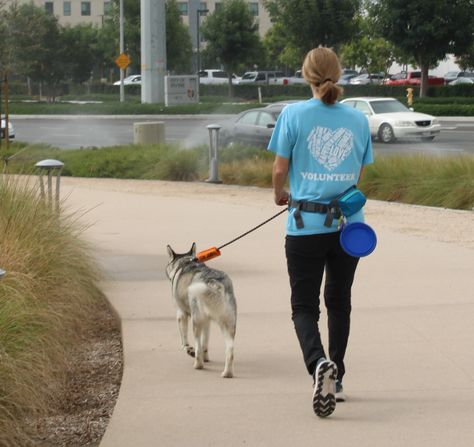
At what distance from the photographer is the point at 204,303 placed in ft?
21.6

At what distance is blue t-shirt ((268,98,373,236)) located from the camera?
5.81 m

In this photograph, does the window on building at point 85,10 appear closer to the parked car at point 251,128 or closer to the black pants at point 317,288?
the parked car at point 251,128

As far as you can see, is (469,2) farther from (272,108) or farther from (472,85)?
(272,108)

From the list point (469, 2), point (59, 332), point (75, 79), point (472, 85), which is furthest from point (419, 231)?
point (75, 79)

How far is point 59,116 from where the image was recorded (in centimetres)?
4938

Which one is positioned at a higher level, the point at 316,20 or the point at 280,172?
the point at 316,20

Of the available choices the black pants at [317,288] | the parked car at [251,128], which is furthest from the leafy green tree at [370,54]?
the black pants at [317,288]

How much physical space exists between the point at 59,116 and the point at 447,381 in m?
44.1

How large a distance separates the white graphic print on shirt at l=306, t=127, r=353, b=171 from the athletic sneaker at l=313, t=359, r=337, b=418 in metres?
0.98

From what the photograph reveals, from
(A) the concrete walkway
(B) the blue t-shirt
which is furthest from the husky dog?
(B) the blue t-shirt

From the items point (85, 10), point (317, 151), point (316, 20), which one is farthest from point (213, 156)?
point (85, 10)

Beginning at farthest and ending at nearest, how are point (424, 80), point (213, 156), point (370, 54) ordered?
point (370, 54), point (424, 80), point (213, 156)

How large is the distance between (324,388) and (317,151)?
1158 millimetres

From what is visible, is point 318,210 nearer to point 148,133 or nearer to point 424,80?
point 148,133
